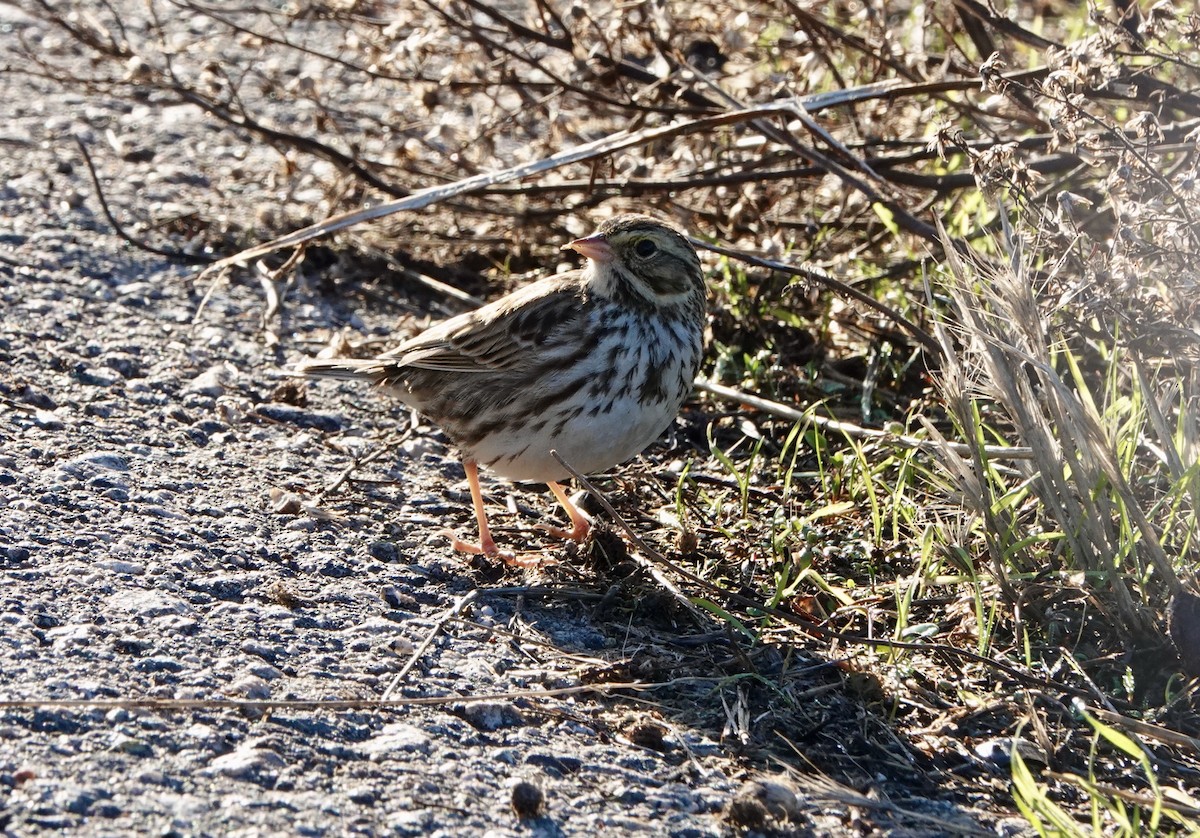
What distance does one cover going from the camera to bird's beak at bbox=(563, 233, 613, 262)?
4.79 meters

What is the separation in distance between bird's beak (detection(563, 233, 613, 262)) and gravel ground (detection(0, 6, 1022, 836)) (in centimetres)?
99

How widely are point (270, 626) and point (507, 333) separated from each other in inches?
57.2

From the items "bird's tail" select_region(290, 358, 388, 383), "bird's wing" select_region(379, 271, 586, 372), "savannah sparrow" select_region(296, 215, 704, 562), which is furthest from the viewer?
"bird's tail" select_region(290, 358, 388, 383)

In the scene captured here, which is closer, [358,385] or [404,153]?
[358,385]

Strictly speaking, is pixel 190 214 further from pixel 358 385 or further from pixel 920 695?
pixel 920 695

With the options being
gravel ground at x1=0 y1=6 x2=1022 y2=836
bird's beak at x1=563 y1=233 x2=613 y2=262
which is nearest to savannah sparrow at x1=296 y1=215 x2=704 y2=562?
bird's beak at x1=563 y1=233 x2=613 y2=262

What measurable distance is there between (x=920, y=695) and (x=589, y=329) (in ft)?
5.28

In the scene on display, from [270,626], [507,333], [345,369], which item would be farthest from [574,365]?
[270,626]

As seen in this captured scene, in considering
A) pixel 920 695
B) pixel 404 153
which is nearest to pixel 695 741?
pixel 920 695

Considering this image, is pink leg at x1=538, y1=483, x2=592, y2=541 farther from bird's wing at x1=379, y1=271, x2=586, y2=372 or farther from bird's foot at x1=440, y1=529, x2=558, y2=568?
bird's wing at x1=379, y1=271, x2=586, y2=372

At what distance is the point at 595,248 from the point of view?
4809 millimetres

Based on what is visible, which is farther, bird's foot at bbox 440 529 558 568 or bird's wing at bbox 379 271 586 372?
bird's wing at bbox 379 271 586 372

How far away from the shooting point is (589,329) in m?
4.66

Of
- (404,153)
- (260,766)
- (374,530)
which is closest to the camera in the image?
(260,766)
